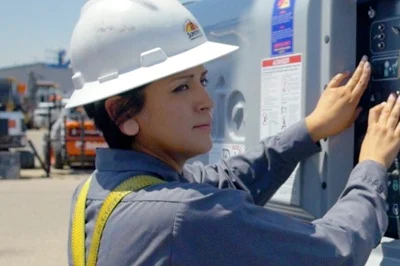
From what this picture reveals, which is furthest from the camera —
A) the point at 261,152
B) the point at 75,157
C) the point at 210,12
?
the point at 75,157

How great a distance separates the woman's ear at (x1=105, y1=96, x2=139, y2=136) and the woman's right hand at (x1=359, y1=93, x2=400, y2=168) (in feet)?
2.04

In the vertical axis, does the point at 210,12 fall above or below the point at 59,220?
above

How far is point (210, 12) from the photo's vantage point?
279cm

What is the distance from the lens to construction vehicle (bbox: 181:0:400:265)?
77.9 inches

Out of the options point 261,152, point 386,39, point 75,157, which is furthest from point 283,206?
point 75,157

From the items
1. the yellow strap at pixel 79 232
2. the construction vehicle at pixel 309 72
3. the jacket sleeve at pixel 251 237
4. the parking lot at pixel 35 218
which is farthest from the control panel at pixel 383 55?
the parking lot at pixel 35 218

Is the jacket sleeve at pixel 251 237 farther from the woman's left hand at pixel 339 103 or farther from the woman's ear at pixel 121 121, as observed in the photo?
the woman's left hand at pixel 339 103

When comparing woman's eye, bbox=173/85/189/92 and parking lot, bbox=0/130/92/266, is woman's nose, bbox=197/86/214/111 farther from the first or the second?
parking lot, bbox=0/130/92/266

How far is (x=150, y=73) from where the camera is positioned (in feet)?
5.70

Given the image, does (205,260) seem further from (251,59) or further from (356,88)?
(251,59)

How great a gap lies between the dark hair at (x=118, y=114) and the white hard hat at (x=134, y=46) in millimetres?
42

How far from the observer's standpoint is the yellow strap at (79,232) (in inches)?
69.2

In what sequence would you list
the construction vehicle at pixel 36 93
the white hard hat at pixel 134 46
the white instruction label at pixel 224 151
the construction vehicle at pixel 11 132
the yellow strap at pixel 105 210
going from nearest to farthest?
the yellow strap at pixel 105 210 < the white hard hat at pixel 134 46 < the white instruction label at pixel 224 151 < the construction vehicle at pixel 11 132 < the construction vehicle at pixel 36 93

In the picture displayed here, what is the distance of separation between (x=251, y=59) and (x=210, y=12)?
46cm
